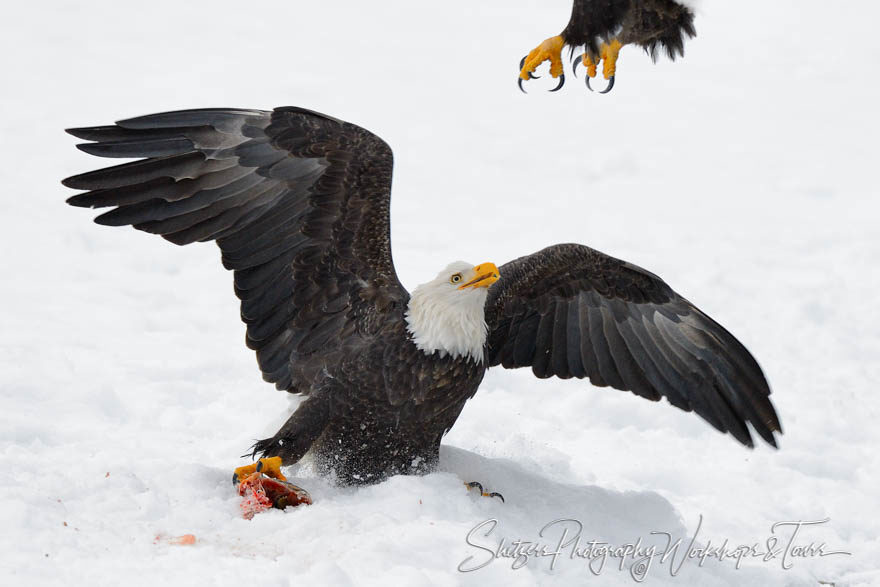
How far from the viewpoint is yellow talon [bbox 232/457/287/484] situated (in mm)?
4707

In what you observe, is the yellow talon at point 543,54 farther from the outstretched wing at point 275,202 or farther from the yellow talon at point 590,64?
the outstretched wing at point 275,202

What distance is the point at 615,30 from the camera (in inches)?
204

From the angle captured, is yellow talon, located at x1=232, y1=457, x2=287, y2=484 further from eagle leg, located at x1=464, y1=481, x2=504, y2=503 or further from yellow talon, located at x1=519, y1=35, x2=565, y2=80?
yellow talon, located at x1=519, y1=35, x2=565, y2=80

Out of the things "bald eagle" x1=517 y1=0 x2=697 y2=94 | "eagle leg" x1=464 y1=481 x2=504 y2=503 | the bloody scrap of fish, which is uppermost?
"bald eagle" x1=517 y1=0 x2=697 y2=94

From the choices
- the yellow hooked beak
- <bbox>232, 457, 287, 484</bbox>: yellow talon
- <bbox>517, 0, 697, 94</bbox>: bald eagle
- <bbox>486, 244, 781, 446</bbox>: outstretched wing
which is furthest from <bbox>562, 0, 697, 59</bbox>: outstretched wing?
<bbox>232, 457, 287, 484</bbox>: yellow talon

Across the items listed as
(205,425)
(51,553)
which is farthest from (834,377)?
(51,553)

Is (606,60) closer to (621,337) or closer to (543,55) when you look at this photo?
(543,55)

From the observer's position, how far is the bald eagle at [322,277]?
501 cm

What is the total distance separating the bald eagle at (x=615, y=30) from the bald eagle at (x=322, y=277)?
103 cm

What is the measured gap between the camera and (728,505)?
5793 millimetres

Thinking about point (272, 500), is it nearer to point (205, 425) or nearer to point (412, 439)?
point (412, 439)

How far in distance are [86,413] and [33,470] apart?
1.25 m

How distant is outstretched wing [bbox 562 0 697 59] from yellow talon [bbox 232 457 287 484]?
246 cm

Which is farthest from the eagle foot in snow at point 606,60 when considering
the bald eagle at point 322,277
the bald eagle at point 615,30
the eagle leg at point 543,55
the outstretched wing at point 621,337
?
the bald eagle at point 322,277
